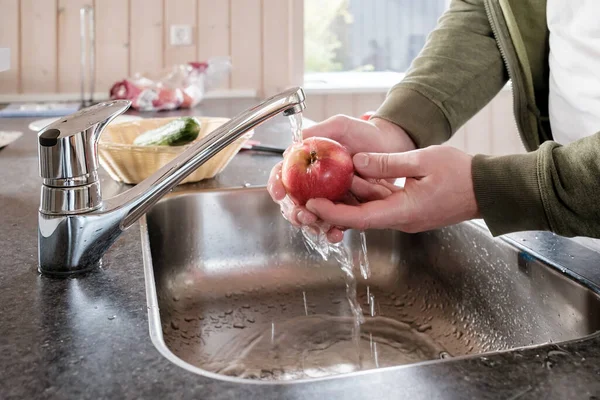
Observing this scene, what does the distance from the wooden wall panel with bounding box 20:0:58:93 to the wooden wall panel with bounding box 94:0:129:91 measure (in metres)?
0.16

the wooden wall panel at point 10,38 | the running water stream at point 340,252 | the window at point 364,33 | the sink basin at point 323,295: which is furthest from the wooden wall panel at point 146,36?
the running water stream at point 340,252

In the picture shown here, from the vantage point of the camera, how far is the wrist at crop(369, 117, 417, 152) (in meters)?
1.05

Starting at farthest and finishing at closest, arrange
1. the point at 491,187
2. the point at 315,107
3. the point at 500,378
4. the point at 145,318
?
the point at 315,107 < the point at 491,187 < the point at 145,318 < the point at 500,378

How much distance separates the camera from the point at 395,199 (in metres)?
0.77

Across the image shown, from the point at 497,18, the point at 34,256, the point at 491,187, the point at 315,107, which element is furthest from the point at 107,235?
the point at 315,107

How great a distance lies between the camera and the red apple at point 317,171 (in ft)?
2.85

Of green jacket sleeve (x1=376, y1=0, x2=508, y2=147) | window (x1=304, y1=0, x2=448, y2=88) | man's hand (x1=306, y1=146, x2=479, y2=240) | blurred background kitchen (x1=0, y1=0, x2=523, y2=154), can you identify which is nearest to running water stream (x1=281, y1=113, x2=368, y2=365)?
man's hand (x1=306, y1=146, x2=479, y2=240)

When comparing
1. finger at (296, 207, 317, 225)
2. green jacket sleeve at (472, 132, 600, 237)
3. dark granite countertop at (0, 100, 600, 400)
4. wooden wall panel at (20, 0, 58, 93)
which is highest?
wooden wall panel at (20, 0, 58, 93)

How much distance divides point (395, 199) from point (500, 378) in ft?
1.02

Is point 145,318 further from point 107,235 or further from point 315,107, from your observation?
point 315,107

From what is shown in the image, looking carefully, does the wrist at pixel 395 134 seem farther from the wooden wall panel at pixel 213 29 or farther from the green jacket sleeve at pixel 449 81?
the wooden wall panel at pixel 213 29

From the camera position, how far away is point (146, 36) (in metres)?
2.62

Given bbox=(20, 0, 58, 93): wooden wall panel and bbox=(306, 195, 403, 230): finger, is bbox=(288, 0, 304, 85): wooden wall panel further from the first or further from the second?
bbox=(306, 195, 403, 230): finger

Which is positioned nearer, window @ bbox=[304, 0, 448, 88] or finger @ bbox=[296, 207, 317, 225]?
finger @ bbox=[296, 207, 317, 225]
